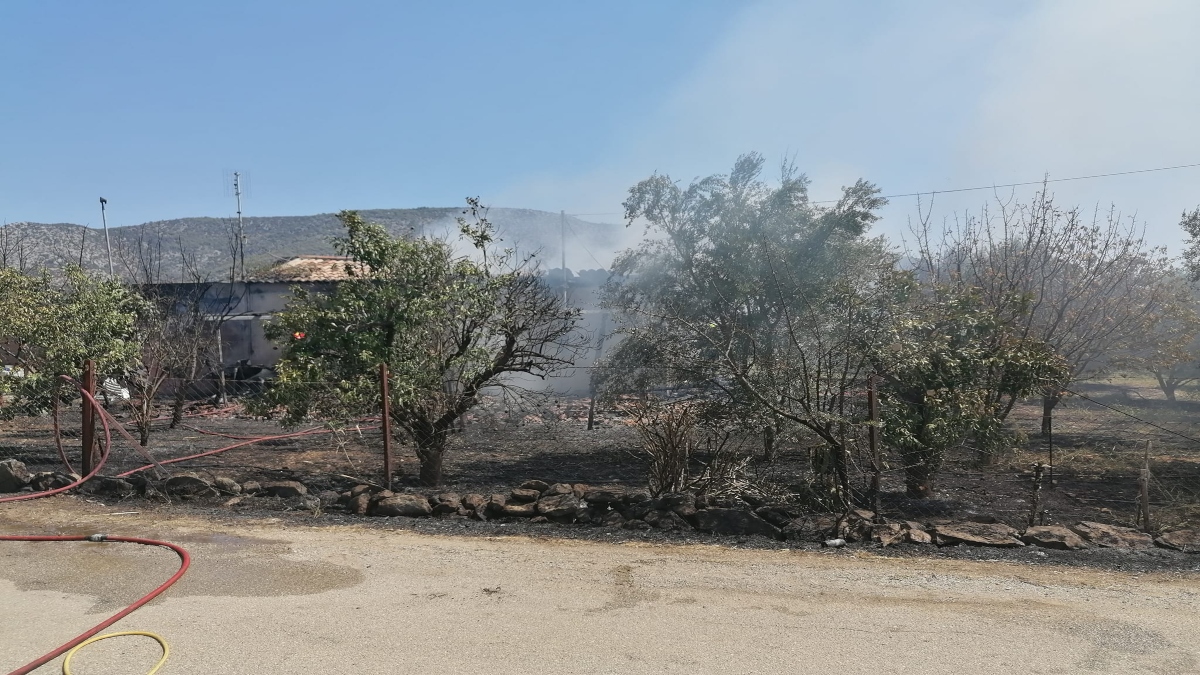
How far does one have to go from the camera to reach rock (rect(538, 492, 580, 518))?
7453mm

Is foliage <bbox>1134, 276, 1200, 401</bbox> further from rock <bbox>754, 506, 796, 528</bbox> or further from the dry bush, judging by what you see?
the dry bush

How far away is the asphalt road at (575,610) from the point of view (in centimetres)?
424

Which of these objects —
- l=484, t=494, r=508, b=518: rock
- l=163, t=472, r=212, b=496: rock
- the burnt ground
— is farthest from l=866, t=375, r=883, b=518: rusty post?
l=163, t=472, r=212, b=496: rock

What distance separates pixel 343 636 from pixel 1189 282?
718 inches

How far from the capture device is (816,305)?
35.4ft

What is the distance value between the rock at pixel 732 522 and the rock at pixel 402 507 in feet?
8.31

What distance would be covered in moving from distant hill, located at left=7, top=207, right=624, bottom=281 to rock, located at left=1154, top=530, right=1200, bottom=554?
1440 inches

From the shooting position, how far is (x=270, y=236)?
5956cm

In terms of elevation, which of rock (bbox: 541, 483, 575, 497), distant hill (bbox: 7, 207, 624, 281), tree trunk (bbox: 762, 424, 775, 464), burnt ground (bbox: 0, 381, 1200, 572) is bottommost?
burnt ground (bbox: 0, 381, 1200, 572)

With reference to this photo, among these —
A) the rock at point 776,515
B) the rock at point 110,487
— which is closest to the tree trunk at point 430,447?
the rock at point 110,487

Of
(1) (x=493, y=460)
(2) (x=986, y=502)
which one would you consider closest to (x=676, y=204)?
(1) (x=493, y=460)

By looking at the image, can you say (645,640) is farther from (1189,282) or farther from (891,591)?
(1189,282)

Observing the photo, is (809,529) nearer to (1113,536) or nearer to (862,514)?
(862,514)

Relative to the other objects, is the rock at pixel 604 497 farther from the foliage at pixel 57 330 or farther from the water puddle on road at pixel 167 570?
the foliage at pixel 57 330
